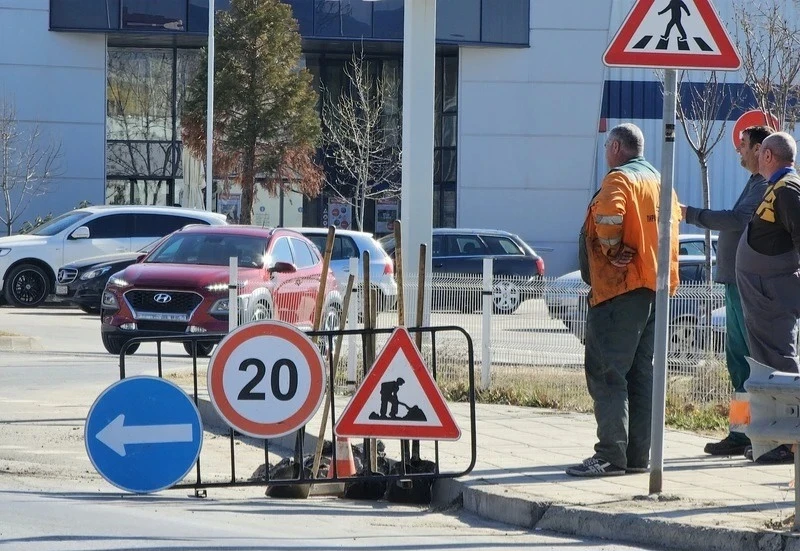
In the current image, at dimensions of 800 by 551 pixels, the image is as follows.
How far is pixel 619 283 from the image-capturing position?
757 centimetres

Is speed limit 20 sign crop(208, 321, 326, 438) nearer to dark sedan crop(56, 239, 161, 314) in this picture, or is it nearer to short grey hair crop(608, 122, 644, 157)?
short grey hair crop(608, 122, 644, 157)

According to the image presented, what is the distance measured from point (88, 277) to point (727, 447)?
15974 millimetres

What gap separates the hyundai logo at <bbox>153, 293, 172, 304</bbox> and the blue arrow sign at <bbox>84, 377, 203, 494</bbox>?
830cm

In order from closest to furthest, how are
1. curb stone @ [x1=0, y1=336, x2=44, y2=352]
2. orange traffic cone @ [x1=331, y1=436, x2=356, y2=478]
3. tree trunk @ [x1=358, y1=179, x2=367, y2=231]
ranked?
orange traffic cone @ [x1=331, y1=436, x2=356, y2=478] → curb stone @ [x1=0, y1=336, x2=44, y2=352] → tree trunk @ [x1=358, y1=179, x2=367, y2=231]

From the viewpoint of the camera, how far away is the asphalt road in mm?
6043

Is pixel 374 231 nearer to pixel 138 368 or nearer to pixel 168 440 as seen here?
pixel 138 368

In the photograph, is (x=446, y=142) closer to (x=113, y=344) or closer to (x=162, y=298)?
(x=113, y=344)

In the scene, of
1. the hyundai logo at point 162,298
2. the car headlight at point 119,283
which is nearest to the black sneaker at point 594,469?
the hyundai logo at point 162,298

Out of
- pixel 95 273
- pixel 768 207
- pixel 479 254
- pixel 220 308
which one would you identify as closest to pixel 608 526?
pixel 768 207

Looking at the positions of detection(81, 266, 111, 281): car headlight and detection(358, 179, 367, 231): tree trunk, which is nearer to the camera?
detection(81, 266, 111, 281): car headlight

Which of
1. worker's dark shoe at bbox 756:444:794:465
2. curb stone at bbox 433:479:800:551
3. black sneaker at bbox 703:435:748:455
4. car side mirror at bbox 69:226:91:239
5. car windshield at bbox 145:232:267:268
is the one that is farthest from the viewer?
car side mirror at bbox 69:226:91:239

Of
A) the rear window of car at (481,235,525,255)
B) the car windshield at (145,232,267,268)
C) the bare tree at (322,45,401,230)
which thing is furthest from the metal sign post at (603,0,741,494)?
the bare tree at (322,45,401,230)

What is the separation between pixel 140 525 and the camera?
21.1ft

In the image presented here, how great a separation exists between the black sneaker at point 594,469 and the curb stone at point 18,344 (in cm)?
1097
